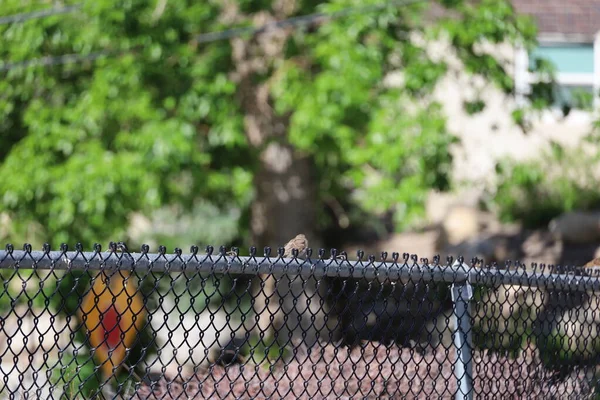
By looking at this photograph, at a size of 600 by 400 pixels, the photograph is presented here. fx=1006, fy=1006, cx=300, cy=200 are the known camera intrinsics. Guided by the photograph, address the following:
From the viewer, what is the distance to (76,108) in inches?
429

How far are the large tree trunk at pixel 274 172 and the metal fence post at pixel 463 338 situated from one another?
7455 millimetres

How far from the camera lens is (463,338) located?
404 centimetres

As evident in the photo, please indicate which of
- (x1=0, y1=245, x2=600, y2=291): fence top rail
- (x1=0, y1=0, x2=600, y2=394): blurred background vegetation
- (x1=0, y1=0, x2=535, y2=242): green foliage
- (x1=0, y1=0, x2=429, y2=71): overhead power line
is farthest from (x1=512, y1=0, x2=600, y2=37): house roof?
(x1=0, y1=245, x2=600, y2=291): fence top rail

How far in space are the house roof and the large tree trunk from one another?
5969 millimetres

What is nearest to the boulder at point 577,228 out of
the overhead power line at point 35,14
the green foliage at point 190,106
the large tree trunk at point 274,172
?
the large tree trunk at point 274,172

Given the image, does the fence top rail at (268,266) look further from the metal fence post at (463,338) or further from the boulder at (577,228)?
the boulder at (577,228)

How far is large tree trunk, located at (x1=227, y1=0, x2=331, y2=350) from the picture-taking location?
12008 millimetres

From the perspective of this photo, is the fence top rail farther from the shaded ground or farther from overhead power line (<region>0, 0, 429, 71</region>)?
overhead power line (<region>0, 0, 429, 71</region>)

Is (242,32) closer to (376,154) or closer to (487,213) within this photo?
(376,154)

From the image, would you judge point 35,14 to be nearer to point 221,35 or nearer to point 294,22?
point 221,35

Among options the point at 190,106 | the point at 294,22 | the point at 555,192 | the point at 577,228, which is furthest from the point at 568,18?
the point at 190,106

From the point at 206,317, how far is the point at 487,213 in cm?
520

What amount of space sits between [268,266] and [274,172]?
9.31 metres

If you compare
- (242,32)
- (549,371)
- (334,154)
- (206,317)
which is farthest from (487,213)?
(549,371)
